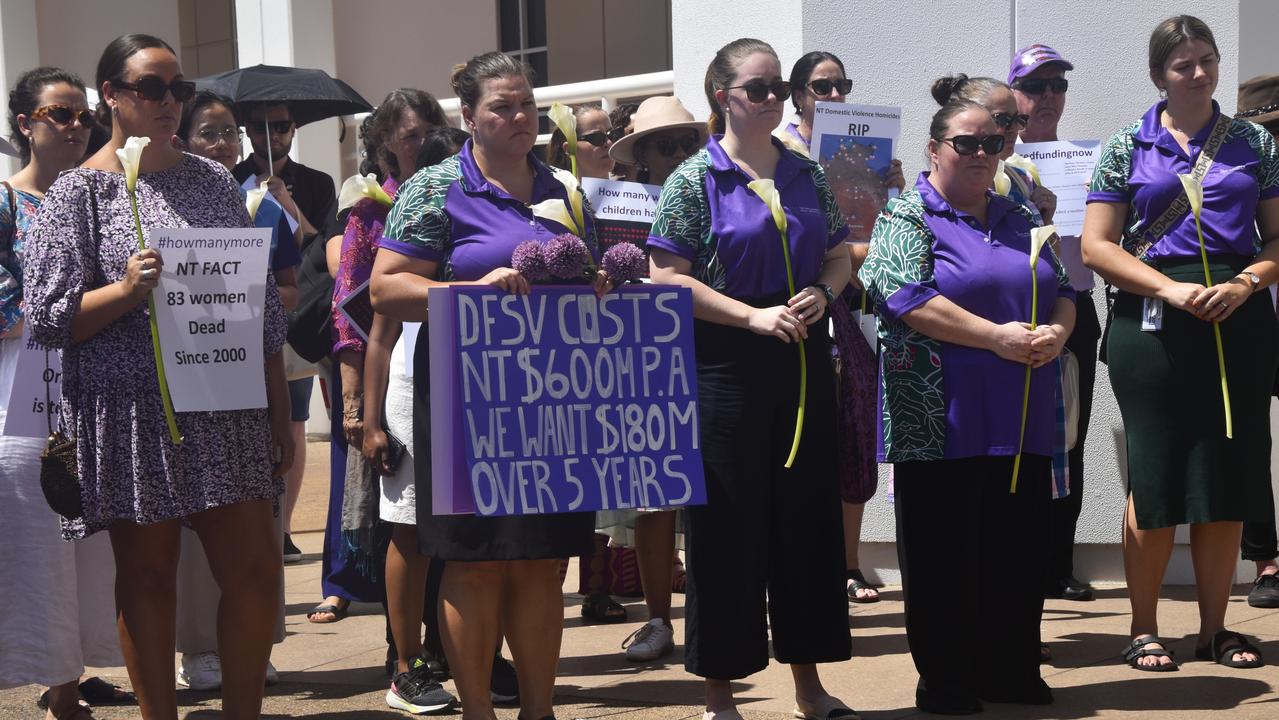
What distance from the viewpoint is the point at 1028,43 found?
7609 millimetres

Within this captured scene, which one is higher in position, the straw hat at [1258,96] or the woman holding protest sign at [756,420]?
the straw hat at [1258,96]

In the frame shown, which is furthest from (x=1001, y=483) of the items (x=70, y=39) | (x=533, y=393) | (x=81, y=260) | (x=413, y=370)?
(x=70, y=39)

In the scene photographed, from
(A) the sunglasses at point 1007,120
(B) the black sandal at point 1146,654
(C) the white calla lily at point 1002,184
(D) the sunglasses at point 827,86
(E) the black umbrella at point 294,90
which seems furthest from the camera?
(E) the black umbrella at point 294,90

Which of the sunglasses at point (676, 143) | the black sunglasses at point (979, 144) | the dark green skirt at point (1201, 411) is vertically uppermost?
the sunglasses at point (676, 143)

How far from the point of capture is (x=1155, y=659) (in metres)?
5.90

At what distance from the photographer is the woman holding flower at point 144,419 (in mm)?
4742

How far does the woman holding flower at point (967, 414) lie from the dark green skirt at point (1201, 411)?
643 millimetres

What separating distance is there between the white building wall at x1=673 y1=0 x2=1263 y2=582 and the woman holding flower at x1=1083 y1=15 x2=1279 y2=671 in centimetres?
150

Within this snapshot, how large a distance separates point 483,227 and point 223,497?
1124 mm

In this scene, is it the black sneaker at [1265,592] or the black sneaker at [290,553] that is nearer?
the black sneaker at [1265,592]

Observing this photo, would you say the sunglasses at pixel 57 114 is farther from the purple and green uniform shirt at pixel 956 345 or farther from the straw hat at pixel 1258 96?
the straw hat at pixel 1258 96

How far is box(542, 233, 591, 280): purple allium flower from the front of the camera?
15.8 ft

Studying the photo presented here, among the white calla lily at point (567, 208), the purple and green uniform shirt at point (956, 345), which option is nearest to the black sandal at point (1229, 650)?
the purple and green uniform shirt at point (956, 345)

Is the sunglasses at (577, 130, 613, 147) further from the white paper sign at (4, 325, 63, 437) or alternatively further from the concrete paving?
→ the white paper sign at (4, 325, 63, 437)
